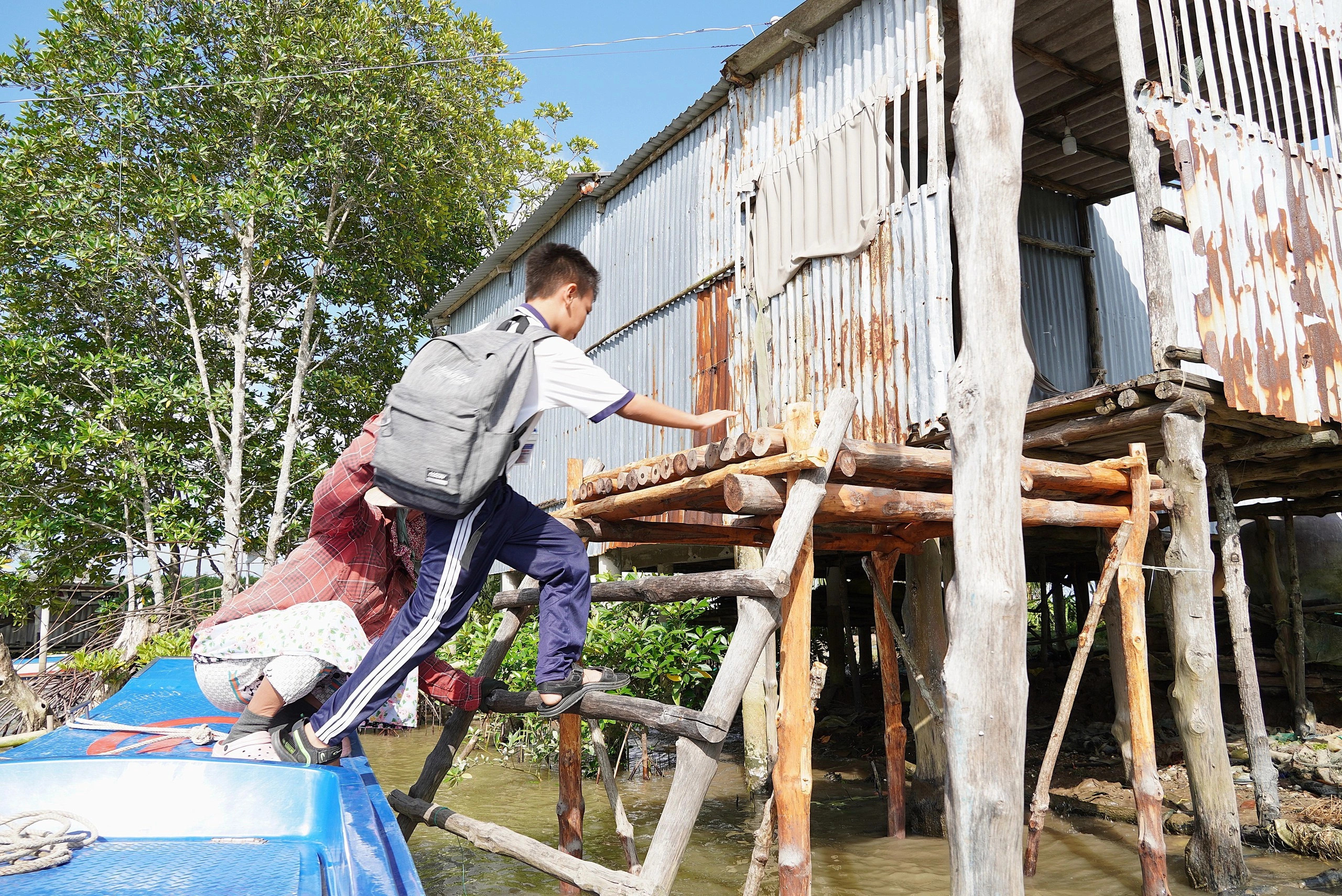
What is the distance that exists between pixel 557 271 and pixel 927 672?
5.04 meters

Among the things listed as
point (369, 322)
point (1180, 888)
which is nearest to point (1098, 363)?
point (1180, 888)

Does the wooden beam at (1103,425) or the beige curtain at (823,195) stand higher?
the beige curtain at (823,195)

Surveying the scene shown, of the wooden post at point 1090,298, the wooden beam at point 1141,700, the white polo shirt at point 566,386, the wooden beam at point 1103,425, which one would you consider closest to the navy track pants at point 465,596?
the white polo shirt at point 566,386

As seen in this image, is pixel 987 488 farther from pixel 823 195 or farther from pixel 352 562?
pixel 823 195

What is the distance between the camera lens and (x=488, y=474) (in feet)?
10.3

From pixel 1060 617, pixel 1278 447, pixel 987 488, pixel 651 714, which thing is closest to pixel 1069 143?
pixel 1278 447

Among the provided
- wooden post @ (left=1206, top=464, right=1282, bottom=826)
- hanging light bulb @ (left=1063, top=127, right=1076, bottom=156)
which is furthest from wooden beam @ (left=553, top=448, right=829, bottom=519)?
hanging light bulb @ (left=1063, top=127, right=1076, bottom=156)

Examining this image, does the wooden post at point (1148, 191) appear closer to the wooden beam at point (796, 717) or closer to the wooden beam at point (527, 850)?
the wooden beam at point (796, 717)

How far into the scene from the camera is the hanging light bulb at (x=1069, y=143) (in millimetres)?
8578

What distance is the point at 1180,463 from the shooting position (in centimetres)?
565

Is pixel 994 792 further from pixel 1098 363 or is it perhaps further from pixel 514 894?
pixel 1098 363

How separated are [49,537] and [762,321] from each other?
10189 millimetres

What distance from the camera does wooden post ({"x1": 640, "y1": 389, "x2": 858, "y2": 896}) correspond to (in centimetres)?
309

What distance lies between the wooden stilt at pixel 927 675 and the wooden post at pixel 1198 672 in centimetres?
171
